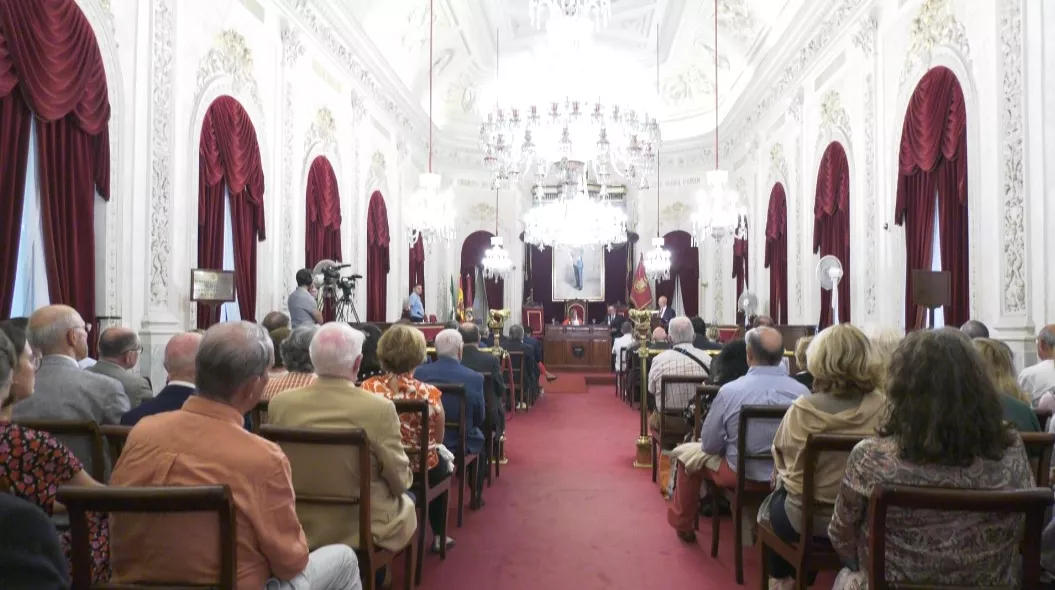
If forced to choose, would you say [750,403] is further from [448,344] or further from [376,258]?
[376,258]

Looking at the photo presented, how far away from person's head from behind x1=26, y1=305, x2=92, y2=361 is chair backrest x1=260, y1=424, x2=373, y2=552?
1.28 meters

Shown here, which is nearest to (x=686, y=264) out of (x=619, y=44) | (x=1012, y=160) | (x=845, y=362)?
(x=619, y=44)

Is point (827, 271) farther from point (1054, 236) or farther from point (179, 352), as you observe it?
point (179, 352)

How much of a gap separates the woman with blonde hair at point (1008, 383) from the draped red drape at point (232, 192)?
6.47 metres

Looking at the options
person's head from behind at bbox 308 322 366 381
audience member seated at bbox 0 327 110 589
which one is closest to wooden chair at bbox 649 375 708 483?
person's head from behind at bbox 308 322 366 381

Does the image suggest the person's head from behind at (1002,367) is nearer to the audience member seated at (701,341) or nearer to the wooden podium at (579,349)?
the audience member seated at (701,341)

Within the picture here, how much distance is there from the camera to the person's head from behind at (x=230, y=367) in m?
1.87

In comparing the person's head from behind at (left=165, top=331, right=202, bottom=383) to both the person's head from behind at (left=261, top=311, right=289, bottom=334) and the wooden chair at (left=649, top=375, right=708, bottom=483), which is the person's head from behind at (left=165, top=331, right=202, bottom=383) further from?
the wooden chair at (left=649, top=375, right=708, bottom=483)

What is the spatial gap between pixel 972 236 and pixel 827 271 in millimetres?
2859

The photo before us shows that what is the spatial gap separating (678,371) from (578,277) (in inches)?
508

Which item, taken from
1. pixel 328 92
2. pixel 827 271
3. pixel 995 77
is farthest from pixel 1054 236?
pixel 328 92

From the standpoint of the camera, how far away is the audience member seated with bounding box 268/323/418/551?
8.52 ft

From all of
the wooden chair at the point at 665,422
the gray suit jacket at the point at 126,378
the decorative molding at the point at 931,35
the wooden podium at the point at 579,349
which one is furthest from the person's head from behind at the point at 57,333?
the wooden podium at the point at 579,349

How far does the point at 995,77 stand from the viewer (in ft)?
19.9
